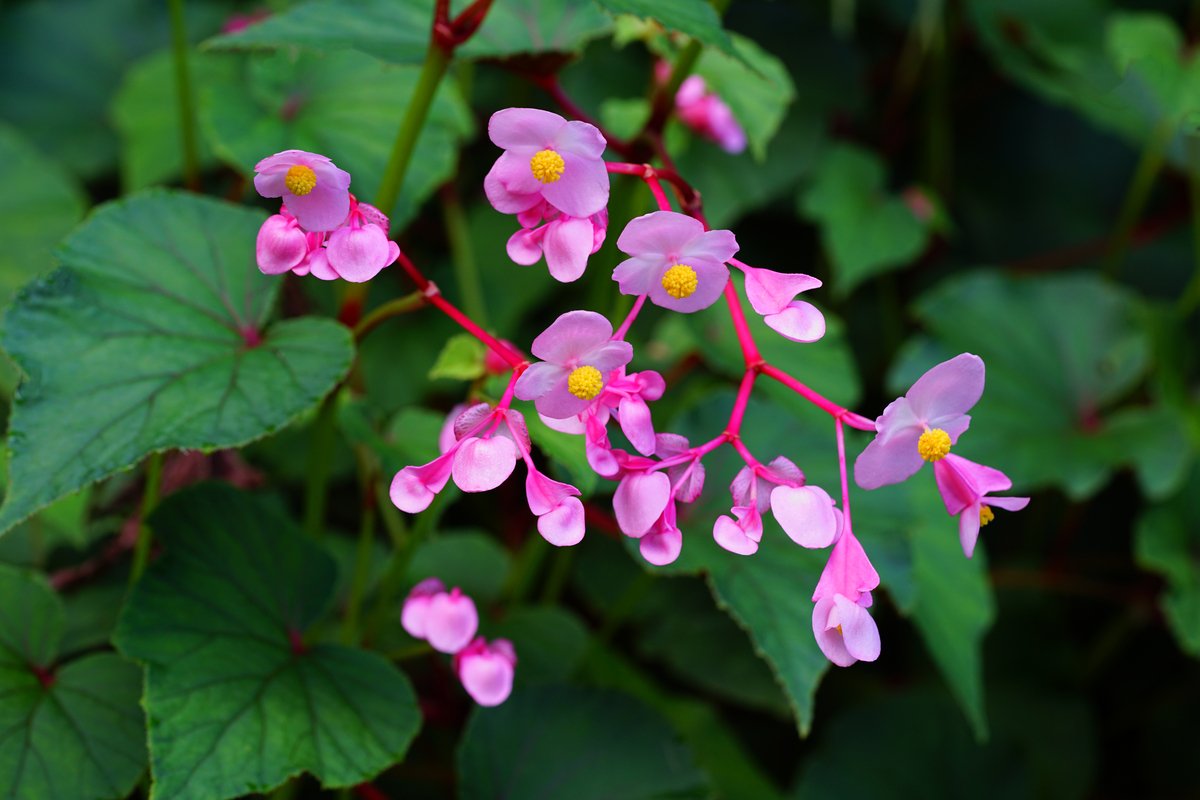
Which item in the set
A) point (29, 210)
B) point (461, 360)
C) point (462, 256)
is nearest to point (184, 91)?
point (29, 210)

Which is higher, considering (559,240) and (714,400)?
(559,240)

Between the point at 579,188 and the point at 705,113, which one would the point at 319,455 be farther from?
the point at 705,113

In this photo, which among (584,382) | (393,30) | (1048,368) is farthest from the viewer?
(1048,368)

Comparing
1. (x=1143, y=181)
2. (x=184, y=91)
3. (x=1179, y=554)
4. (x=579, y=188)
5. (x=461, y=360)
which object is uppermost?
(x=579, y=188)

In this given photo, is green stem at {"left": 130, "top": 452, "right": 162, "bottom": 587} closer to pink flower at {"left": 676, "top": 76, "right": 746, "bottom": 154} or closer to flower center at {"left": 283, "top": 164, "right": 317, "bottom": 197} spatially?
flower center at {"left": 283, "top": 164, "right": 317, "bottom": 197}

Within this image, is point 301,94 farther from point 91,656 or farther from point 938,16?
point 938,16

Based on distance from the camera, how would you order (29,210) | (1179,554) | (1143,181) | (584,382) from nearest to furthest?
1. (584,382)
2. (29,210)
3. (1179,554)
4. (1143,181)

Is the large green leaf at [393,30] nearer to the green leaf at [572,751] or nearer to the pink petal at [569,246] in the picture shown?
the pink petal at [569,246]

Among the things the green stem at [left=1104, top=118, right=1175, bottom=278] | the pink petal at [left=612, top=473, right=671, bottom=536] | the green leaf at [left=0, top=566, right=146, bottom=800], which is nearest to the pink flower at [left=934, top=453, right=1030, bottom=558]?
the pink petal at [left=612, top=473, right=671, bottom=536]

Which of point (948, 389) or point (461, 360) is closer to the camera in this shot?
point (948, 389)
